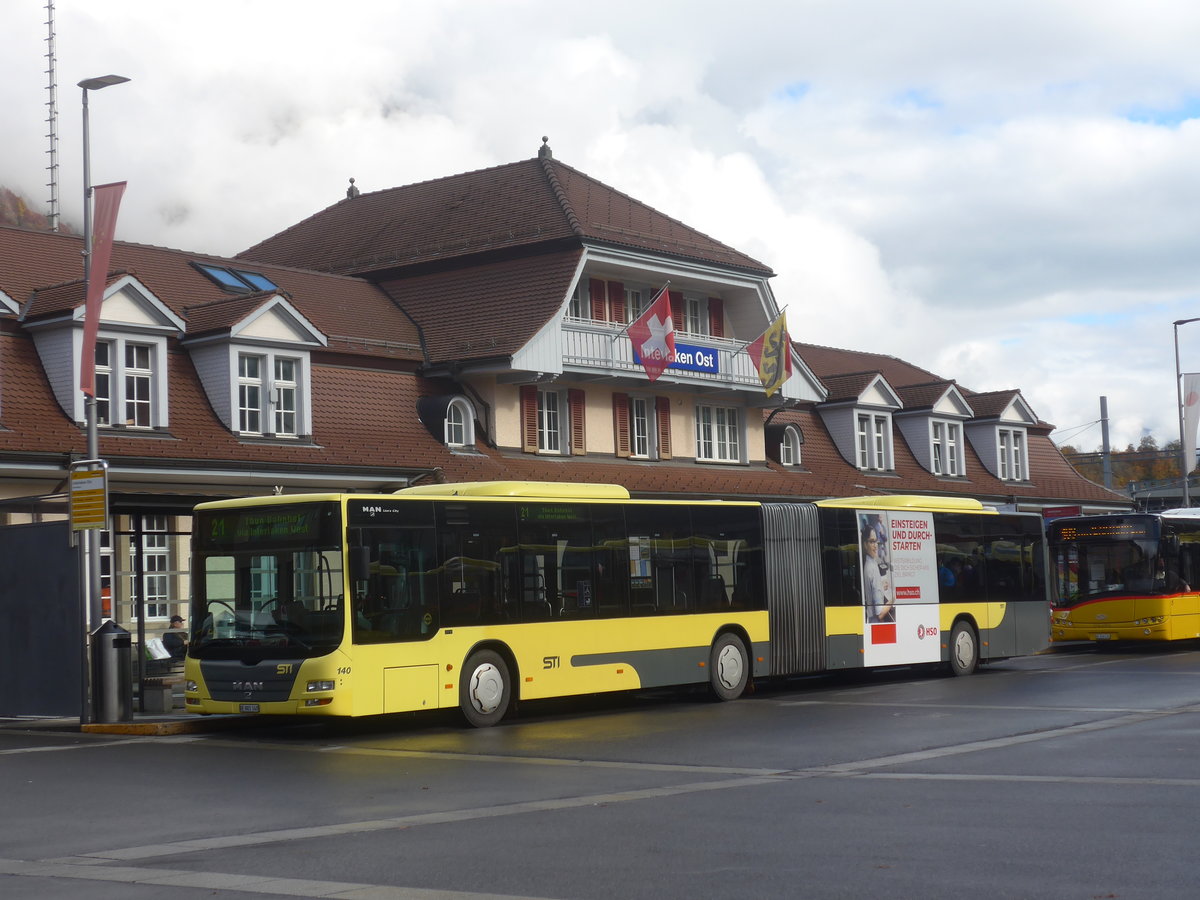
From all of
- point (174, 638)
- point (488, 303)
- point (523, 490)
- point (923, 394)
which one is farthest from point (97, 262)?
point (923, 394)

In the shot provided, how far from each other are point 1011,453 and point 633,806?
4745 centimetres

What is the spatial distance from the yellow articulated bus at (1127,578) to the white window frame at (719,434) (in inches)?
407

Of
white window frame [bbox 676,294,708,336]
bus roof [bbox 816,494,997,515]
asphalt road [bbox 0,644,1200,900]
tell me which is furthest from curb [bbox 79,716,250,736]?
white window frame [bbox 676,294,708,336]

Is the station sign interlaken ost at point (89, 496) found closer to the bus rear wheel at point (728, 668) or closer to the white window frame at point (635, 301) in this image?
the bus rear wheel at point (728, 668)

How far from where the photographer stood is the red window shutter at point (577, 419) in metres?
38.5

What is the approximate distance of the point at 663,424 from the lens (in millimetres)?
41062

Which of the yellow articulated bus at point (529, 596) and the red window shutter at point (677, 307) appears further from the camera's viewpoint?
the red window shutter at point (677, 307)

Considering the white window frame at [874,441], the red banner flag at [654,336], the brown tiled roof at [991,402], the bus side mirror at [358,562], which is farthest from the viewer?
the brown tiled roof at [991,402]

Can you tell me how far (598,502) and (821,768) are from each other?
25.5 ft

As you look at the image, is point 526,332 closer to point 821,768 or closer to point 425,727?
point 425,727

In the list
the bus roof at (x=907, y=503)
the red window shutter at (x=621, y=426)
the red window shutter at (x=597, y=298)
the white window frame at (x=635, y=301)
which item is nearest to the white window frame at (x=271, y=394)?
the red window shutter at (x=597, y=298)

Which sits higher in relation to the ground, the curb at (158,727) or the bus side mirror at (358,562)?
the bus side mirror at (358,562)

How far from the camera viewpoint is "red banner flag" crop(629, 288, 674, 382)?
36969 millimetres

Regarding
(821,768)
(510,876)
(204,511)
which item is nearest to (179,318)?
(204,511)
